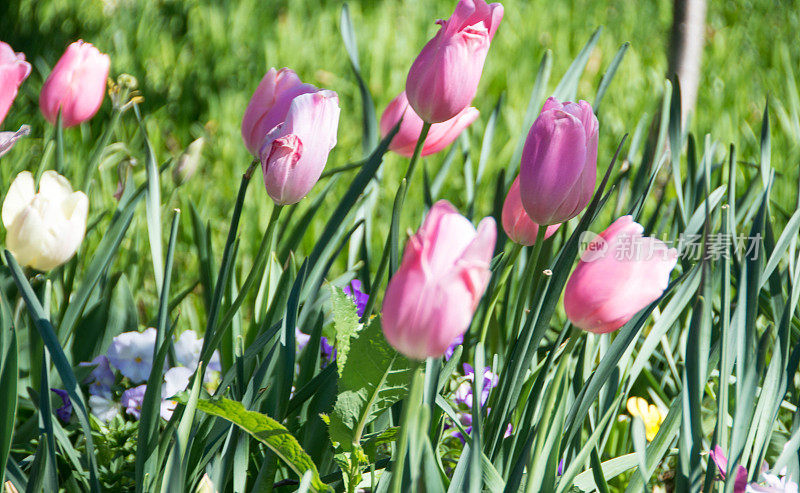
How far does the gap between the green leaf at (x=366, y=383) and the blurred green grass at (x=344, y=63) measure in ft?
3.28

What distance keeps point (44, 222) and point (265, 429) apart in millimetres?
306

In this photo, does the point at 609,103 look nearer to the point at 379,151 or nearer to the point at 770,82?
the point at 770,82

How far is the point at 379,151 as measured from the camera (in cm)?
76

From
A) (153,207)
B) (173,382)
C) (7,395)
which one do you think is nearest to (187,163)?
(153,207)

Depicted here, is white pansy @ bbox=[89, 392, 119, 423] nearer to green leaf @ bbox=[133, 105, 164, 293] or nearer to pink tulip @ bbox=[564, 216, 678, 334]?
green leaf @ bbox=[133, 105, 164, 293]

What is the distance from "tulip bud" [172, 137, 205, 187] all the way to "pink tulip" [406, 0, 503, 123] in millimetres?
345

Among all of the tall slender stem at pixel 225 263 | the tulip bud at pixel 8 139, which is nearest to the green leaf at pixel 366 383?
the tall slender stem at pixel 225 263

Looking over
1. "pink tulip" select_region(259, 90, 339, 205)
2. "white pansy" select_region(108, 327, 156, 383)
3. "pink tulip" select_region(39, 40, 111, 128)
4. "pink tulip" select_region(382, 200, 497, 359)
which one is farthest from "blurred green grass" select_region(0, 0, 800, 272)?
"pink tulip" select_region(382, 200, 497, 359)

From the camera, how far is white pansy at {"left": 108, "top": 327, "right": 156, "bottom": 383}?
87 cm

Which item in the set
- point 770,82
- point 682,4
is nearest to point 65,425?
point 682,4

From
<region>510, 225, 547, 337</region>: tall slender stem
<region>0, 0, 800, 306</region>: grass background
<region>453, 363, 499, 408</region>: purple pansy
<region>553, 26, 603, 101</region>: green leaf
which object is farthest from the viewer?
<region>0, 0, 800, 306</region>: grass background

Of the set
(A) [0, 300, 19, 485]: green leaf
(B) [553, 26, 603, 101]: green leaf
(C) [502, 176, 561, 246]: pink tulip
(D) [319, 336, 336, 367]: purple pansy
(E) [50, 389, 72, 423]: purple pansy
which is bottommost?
(E) [50, 389, 72, 423]: purple pansy

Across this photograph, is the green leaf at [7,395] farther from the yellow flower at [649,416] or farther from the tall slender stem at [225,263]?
the yellow flower at [649,416]

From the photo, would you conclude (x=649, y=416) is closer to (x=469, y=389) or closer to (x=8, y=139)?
(x=469, y=389)
